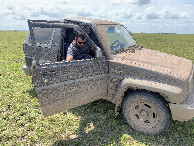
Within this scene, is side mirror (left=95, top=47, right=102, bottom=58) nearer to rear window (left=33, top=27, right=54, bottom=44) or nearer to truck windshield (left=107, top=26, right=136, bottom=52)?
truck windshield (left=107, top=26, right=136, bottom=52)

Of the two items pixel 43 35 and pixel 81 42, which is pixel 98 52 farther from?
pixel 43 35

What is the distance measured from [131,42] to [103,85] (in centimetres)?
170

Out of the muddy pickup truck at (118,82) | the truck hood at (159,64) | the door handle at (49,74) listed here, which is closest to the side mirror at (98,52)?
the muddy pickup truck at (118,82)

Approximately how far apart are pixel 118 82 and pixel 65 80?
1.10 metres

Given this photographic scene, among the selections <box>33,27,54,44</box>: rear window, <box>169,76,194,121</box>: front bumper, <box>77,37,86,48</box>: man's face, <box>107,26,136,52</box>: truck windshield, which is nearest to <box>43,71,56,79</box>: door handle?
<box>77,37,86,48</box>: man's face

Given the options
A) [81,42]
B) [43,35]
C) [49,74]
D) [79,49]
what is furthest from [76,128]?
[43,35]

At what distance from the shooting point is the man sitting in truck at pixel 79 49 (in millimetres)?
3961

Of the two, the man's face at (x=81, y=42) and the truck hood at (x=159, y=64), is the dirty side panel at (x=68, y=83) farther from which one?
the man's face at (x=81, y=42)

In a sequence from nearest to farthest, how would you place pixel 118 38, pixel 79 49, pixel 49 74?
pixel 49 74 < pixel 79 49 < pixel 118 38

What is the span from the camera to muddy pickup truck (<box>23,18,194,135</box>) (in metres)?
3.13

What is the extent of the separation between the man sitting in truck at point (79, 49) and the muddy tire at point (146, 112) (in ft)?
4.54

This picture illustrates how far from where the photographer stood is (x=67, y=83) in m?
3.29

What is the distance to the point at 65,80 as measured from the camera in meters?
3.26

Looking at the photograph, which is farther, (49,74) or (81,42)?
(81,42)
